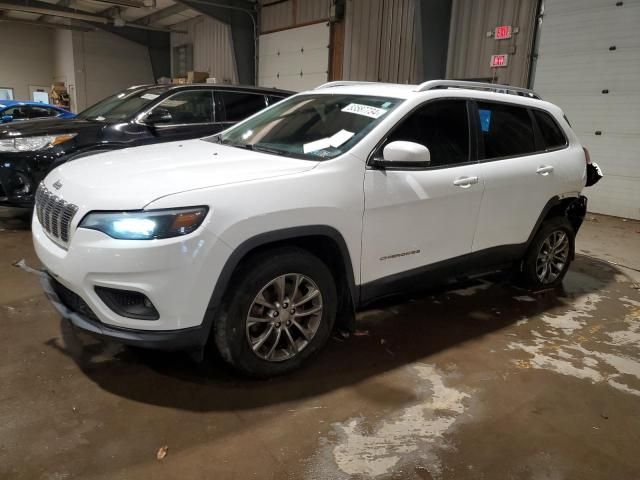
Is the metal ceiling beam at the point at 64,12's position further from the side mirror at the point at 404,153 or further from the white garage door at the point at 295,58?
the side mirror at the point at 404,153

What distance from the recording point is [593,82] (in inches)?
317

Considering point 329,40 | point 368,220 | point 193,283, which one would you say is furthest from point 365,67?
point 193,283

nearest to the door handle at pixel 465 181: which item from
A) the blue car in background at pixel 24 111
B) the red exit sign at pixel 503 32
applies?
the red exit sign at pixel 503 32

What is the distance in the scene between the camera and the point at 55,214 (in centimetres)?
249

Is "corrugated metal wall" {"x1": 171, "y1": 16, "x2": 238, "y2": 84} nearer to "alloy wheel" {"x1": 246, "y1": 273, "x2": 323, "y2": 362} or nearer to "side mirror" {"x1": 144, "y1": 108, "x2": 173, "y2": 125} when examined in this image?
"side mirror" {"x1": 144, "y1": 108, "x2": 173, "y2": 125}

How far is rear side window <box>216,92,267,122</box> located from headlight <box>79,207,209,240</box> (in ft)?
13.2

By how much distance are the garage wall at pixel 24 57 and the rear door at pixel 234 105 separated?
21297 mm

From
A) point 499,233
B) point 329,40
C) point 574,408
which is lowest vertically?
point 574,408

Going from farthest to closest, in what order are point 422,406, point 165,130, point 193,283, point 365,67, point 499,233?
point 365,67, point 165,130, point 499,233, point 422,406, point 193,283

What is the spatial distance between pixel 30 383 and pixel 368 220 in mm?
1995

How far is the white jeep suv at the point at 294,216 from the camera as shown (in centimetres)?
219

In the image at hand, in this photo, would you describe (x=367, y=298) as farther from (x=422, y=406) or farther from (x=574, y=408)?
(x=574, y=408)

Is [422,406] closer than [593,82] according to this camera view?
Yes

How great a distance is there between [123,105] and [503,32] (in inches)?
268
